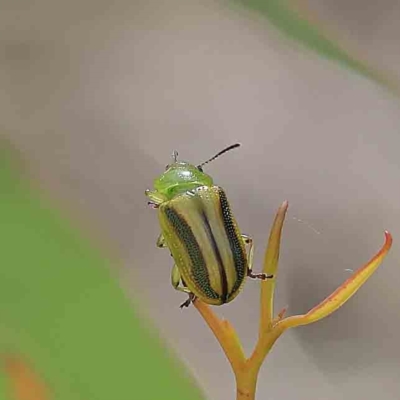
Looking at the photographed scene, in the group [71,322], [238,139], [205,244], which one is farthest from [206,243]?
A: [238,139]

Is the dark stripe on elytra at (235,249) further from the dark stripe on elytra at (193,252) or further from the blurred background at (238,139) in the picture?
the blurred background at (238,139)

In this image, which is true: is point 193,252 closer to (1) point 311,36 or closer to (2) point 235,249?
(2) point 235,249

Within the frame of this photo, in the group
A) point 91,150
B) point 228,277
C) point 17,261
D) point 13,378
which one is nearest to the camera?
point 228,277

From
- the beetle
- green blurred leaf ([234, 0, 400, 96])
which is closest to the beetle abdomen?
the beetle

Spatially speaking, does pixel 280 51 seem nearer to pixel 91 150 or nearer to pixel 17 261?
pixel 91 150

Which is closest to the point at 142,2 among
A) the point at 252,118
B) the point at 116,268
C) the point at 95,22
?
the point at 95,22
